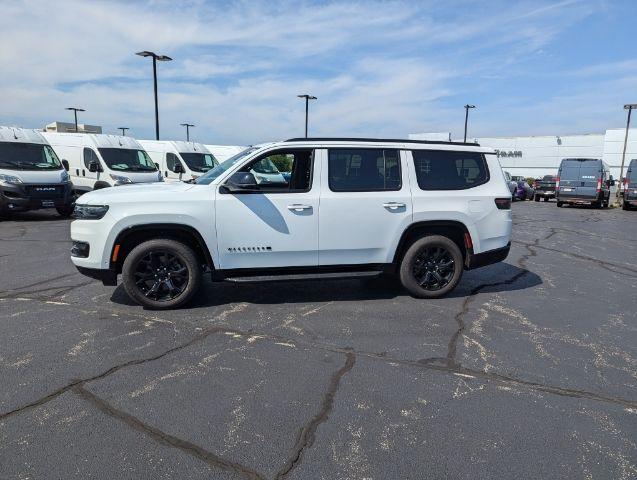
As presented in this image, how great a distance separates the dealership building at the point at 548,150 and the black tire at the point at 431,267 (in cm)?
5008

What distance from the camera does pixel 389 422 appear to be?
3.06m

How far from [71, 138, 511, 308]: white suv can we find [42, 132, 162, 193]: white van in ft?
31.3

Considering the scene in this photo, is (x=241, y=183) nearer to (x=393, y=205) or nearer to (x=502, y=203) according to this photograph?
(x=393, y=205)

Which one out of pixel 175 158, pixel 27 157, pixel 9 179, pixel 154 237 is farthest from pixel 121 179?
pixel 154 237

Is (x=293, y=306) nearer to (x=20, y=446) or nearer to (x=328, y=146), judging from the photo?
(x=328, y=146)

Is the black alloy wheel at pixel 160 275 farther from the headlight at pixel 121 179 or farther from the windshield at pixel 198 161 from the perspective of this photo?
the windshield at pixel 198 161

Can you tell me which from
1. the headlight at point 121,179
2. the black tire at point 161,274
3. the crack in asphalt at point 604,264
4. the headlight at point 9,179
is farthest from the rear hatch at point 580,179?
the headlight at point 9,179

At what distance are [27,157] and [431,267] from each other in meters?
12.4

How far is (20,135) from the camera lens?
13.3m

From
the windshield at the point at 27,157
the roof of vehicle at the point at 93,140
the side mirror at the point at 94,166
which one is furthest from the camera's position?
the roof of vehicle at the point at 93,140

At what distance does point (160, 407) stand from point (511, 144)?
6592 cm

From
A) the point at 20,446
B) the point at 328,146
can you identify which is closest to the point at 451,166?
the point at 328,146

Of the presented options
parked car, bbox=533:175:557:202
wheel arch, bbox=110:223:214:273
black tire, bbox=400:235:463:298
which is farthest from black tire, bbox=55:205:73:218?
parked car, bbox=533:175:557:202

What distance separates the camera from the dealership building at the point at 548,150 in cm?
5366
